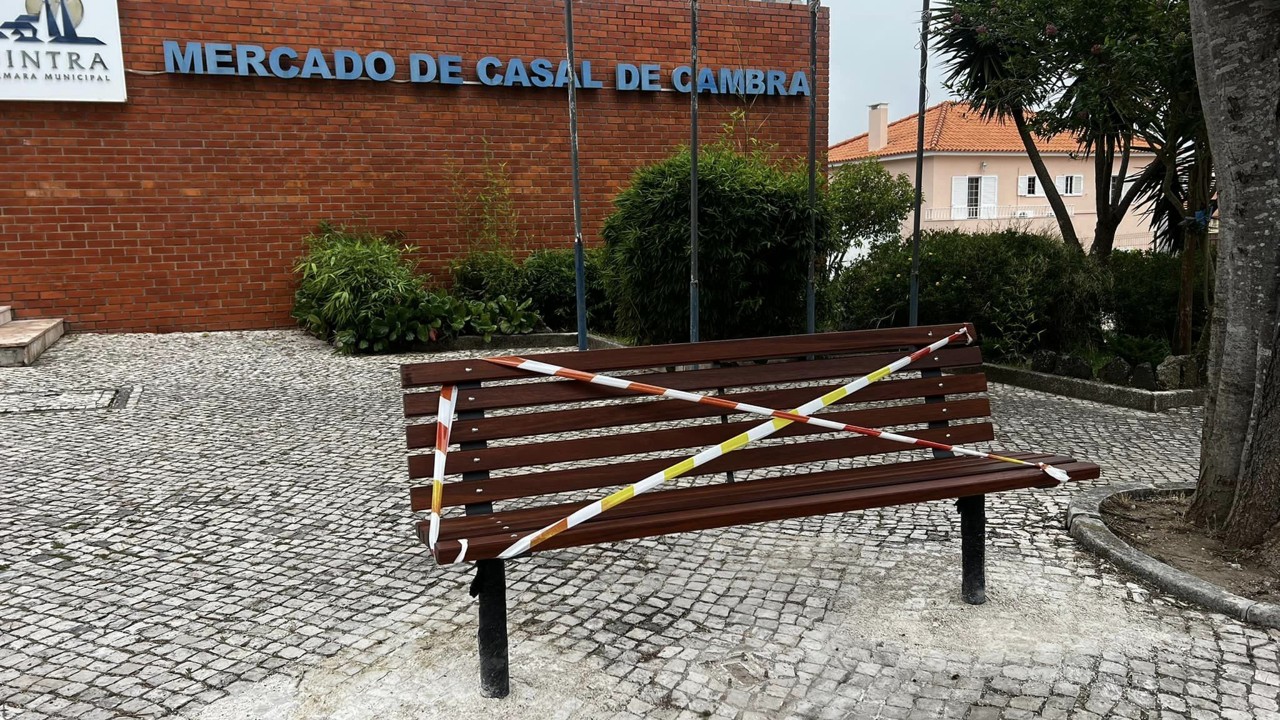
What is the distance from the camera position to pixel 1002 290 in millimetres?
8719

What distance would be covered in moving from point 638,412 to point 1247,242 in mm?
2515

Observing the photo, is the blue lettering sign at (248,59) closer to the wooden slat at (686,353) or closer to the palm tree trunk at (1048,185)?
the palm tree trunk at (1048,185)

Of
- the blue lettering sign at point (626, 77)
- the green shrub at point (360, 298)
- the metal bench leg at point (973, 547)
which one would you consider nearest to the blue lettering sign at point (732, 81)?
→ the blue lettering sign at point (626, 77)

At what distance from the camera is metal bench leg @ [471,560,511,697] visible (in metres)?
2.89

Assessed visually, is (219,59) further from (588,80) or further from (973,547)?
(973,547)

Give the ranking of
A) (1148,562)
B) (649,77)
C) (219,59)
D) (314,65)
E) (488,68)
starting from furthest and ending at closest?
(649,77) → (488,68) → (314,65) → (219,59) → (1148,562)

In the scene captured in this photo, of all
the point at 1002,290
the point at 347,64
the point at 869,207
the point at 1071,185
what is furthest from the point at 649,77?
the point at 1071,185

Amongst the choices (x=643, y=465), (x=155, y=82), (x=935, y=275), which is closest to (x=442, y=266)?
(x=155, y=82)

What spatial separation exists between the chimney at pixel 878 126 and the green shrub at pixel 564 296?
108 ft

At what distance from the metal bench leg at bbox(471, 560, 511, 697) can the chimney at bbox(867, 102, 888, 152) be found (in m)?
41.5

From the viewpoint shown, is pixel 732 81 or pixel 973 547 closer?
pixel 973 547

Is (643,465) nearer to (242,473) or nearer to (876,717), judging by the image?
(876,717)

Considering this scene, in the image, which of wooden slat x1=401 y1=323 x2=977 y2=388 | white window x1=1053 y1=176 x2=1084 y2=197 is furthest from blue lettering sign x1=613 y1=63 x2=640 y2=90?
white window x1=1053 y1=176 x2=1084 y2=197

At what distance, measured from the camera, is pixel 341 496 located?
205 inches
